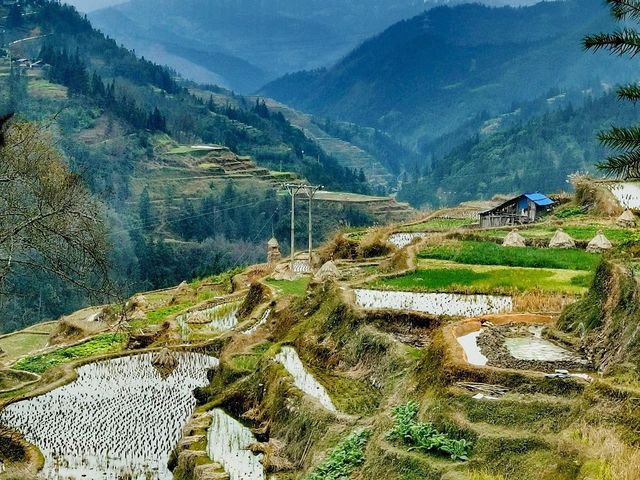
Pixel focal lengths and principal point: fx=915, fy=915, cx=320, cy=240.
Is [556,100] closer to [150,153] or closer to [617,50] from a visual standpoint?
[150,153]

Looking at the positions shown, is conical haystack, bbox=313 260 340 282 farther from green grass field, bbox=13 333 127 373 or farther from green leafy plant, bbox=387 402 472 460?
green leafy plant, bbox=387 402 472 460

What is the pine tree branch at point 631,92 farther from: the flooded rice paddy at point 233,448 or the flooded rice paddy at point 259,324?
the flooded rice paddy at point 259,324

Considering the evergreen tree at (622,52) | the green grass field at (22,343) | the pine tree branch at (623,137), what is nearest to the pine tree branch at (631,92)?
the evergreen tree at (622,52)

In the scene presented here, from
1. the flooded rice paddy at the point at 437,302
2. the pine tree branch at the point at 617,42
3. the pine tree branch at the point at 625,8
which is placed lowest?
the flooded rice paddy at the point at 437,302

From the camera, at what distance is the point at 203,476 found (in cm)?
1345

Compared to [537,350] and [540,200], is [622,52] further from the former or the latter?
[540,200]

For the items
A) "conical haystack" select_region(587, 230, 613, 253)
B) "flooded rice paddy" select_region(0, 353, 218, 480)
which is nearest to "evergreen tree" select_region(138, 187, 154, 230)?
"flooded rice paddy" select_region(0, 353, 218, 480)

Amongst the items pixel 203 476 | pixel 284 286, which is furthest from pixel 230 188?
pixel 203 476

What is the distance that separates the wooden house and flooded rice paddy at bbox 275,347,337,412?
20786mm

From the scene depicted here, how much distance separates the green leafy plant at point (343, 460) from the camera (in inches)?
436

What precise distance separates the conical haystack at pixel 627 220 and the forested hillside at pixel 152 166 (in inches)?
1479

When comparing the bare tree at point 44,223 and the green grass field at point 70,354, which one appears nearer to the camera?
the bare tree at point 44,223

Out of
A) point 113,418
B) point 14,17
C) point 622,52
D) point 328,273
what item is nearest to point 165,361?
point 113,418

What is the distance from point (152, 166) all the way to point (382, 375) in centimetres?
8537
